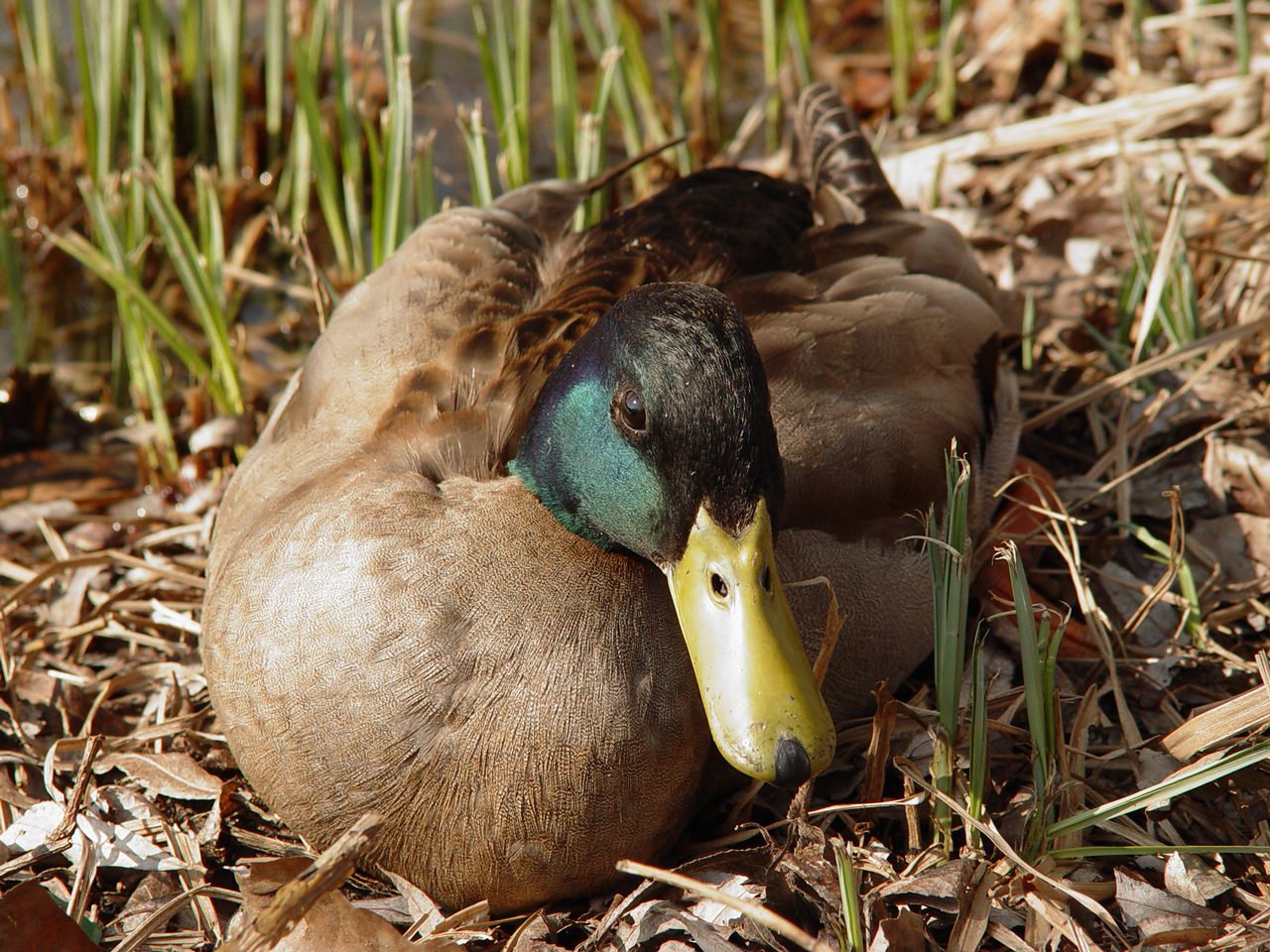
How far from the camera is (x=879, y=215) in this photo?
12.9ft

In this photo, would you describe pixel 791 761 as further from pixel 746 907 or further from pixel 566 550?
pixel 566 550

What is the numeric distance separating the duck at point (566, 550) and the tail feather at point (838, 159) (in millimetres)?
648

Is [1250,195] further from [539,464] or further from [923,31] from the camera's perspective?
[539,464]

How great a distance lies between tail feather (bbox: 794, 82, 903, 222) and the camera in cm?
402

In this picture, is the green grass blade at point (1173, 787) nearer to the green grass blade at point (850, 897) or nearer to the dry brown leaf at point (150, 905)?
the green grass blade at point (850, 897)

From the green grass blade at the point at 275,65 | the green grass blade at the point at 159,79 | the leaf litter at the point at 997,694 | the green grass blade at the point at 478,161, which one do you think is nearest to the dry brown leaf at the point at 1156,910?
the leaf litter at the point at 997,694

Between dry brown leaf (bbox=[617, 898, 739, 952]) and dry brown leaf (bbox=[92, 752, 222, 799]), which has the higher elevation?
dry brown leaf (bbox=[92, 752, 222, 799])

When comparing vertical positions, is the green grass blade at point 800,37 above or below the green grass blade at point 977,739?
above

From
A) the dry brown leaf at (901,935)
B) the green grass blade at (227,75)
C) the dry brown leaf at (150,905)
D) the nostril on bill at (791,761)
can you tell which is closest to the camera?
the nostril on bill at (791,761)

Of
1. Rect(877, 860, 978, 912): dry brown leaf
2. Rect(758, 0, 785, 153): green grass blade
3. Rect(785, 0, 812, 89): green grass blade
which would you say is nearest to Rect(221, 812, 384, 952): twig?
Rect(877, 860, 978, 912): dry brown leaf

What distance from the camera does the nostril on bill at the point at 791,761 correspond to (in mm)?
2322

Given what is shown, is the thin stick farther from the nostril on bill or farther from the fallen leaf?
the fallen leaf

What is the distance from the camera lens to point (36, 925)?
2.67 metres

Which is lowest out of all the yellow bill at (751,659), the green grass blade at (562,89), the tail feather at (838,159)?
the yellow bill at (751,659)
